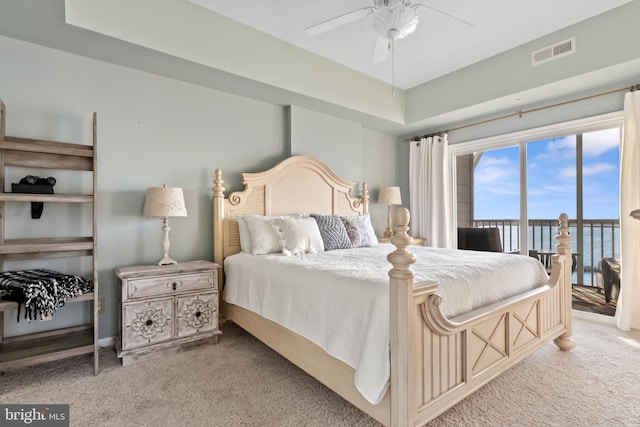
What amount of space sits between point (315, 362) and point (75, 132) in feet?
8.24

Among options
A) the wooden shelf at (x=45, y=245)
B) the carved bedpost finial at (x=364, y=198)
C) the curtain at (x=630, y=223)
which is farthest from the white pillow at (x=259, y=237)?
the curtain at (x=630, y=223)

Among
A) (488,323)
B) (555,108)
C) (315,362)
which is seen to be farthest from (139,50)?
(555,108)

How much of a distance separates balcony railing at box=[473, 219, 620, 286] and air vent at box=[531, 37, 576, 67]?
5.94ft

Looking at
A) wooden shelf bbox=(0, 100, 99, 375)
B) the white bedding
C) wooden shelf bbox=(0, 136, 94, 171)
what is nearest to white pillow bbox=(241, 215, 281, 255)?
the white bedding

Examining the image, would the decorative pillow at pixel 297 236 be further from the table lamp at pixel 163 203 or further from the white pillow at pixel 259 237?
the table lamp at pixel 163 203

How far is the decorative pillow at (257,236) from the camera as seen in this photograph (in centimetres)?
283

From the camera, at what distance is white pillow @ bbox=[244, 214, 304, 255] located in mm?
2824

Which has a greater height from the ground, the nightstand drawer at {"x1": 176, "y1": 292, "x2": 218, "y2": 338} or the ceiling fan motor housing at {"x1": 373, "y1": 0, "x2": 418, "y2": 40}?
the ceiling fan motor housing at {"x1": 373, "y1": 0, "x2": 418, "y2": 40}

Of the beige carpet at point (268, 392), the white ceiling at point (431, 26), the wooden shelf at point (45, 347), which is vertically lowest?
the beige carpet at point (268, 392)

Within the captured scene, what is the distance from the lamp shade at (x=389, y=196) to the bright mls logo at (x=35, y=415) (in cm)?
372

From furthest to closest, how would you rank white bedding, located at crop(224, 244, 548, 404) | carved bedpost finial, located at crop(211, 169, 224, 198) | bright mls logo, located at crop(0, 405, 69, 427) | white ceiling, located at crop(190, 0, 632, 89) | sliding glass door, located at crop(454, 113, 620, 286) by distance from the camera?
sliding glass door, located at crop(454, 113, 620, 286) → carved bedpost finial, located at crop(211, 169, 224, 198) → white ceiling, located at crop(190, 0, 632, 89) → bright mls logo, located at crop(0, 405, 69, 427) → white bedding, located at crop(224, 244, 548, 404)

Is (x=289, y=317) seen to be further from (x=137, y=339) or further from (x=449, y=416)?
(x=137, y=339)

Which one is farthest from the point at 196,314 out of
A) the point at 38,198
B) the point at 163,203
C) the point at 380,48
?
the point at 380,48

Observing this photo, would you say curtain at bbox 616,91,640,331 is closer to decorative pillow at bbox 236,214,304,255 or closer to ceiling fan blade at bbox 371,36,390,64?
ceiling fan blade at bbox 371,36,390,64
